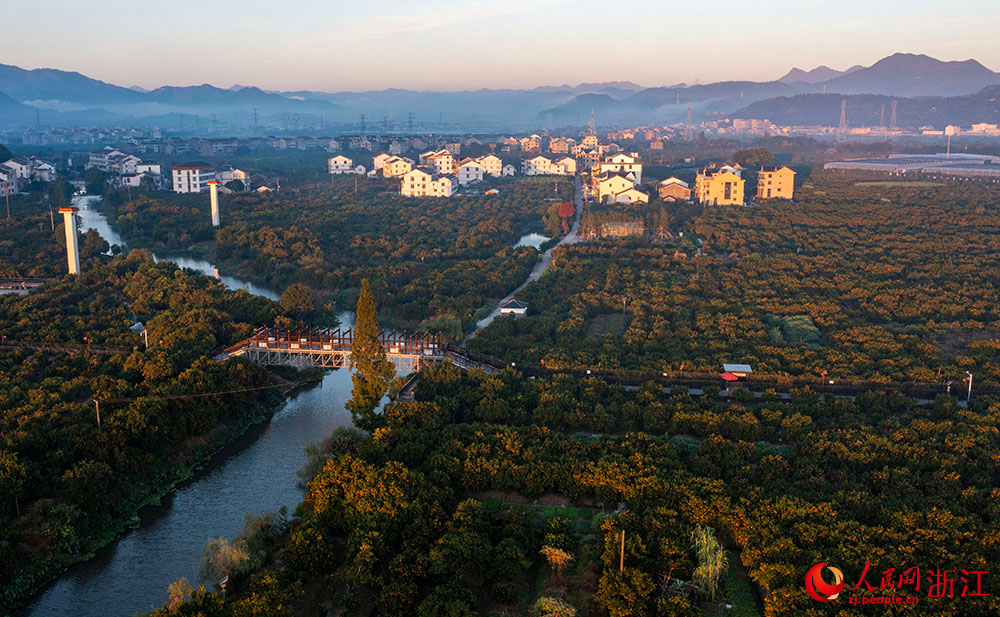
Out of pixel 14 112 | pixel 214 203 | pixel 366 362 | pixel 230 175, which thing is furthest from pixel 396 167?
pixel 14 112

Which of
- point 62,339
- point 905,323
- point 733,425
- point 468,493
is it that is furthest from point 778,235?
point 62,339

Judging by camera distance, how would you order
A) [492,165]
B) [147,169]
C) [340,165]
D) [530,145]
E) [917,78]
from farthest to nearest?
1. [917,78]
2. [530,145]
3. [340,165]
4. [492,165]
5. [147,169]

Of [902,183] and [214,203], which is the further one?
[902,183]

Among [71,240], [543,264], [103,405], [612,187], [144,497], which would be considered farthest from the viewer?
[612,187]

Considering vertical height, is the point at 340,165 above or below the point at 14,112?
below

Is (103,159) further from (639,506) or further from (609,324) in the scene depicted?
(639,506)
